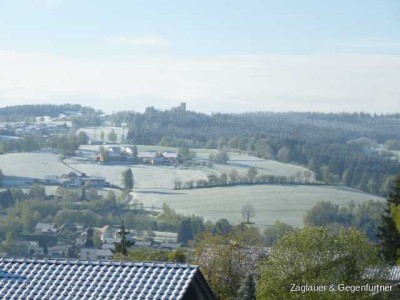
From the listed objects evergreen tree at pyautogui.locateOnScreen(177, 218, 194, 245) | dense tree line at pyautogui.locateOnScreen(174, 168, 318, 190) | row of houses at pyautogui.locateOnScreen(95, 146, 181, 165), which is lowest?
evergreen tree at pyautogui.locateOnScreen(177, 218, 194, 245)

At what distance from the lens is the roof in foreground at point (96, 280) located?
1242 centimetres

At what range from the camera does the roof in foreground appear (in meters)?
12.4

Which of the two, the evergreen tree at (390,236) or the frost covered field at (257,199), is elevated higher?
the evergreen tree at (390,236)

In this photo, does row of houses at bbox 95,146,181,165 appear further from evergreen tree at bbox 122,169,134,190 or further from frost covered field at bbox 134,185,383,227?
frost covered field at bbox 134,185,383,227

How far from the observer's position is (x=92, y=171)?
11662cm

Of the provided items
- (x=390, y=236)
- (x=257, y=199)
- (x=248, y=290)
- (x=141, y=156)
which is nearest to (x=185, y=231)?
(x=257, y=199)

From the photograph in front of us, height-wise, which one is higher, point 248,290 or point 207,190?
point 248,290

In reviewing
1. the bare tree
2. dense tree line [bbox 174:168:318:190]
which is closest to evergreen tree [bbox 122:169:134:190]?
dense tree line [bbox 174:168:318:190]

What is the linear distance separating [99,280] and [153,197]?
3480 inches

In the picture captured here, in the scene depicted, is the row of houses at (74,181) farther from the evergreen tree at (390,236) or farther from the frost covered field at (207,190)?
the evergreen tree at (390,236)

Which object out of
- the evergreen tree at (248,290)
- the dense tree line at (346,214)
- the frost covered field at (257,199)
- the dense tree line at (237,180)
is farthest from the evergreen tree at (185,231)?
the evergreen tree at (248,290)

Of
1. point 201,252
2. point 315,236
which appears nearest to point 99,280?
point 315,236

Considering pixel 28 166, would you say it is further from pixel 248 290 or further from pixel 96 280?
pixel 96 280

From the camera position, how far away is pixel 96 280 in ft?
42.1
